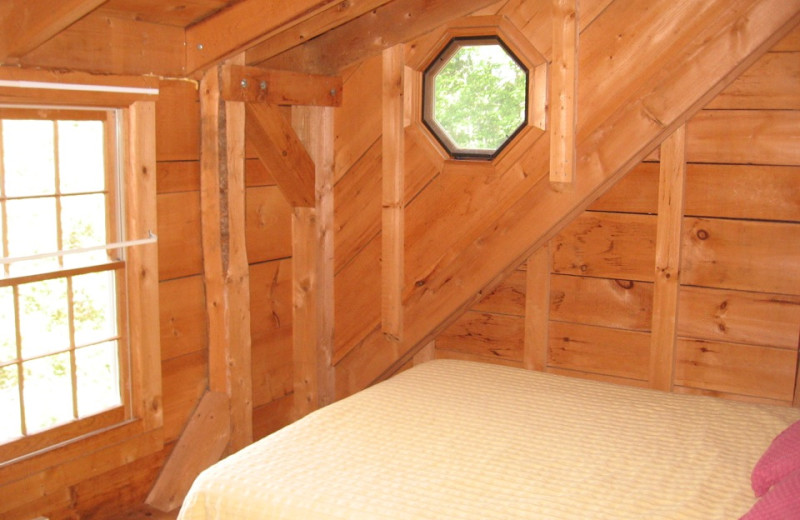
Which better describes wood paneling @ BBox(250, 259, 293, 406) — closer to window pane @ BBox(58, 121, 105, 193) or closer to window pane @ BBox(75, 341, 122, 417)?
window pane @ BBox(75, 341, 122, 417)

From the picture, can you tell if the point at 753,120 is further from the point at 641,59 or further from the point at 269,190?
the point at 269,190

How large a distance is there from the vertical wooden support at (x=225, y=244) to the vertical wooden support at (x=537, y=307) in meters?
1.24

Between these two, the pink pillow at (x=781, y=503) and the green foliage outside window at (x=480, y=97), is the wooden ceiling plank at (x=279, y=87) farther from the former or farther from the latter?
the pink pillow at (x=781, y=503)

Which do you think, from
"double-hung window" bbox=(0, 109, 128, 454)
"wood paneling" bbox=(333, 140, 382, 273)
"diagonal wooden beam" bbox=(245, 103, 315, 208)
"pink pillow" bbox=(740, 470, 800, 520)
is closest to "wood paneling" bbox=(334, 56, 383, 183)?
"wood paneling" bbox=(333, 140, 382, 273)

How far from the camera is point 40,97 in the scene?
262cm

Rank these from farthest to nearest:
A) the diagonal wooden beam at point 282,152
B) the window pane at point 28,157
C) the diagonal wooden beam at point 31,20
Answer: the diagonal wooden beam at point 282,152
the window pane at point 28,157
the diagonal wooden beam at point 31,20

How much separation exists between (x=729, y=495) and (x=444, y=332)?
1.98 metres

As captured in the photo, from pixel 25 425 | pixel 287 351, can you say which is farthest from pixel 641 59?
pixel 25 425

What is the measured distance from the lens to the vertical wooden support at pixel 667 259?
10.8 ft

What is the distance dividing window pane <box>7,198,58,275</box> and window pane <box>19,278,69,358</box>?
0.06 m

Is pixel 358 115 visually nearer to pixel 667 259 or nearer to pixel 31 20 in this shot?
pixel 667 259

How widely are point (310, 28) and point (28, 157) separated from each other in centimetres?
118

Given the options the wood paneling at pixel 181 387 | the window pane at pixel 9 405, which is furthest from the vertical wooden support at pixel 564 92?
the window pane at pixel 9 405

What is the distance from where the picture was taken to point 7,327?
8.69 feet
